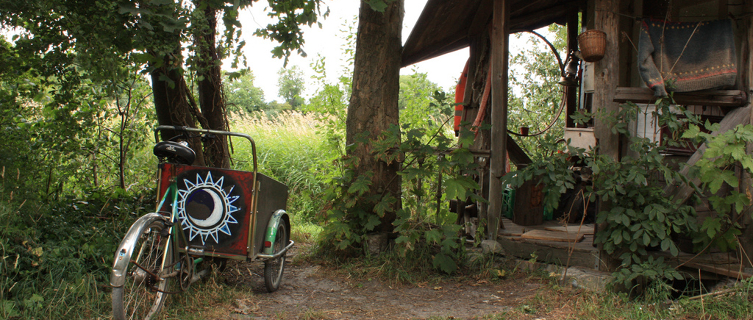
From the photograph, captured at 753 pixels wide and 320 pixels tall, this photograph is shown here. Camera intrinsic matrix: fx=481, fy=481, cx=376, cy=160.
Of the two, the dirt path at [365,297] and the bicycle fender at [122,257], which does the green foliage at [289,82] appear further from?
the bicycle fender at [122,257]

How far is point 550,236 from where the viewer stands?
4.93 metres

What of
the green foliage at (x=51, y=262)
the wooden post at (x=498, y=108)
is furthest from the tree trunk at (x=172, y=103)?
the wooden post at (x=498, y=108)

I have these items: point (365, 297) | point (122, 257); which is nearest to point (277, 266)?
point (365, 297)

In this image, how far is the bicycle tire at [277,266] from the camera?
4074 millimetres

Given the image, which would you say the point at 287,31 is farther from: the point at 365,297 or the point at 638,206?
the point at 638,206

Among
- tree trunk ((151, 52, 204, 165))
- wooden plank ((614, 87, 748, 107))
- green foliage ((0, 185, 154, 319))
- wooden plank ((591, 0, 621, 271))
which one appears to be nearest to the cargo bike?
green foliage ((0, 185, 154, 319))

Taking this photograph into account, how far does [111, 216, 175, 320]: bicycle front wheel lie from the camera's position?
9.49ft

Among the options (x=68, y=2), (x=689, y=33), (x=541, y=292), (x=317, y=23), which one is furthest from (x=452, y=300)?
(x=68, y=2)

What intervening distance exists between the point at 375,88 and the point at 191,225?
238cm

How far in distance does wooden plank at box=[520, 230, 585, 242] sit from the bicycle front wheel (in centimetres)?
338

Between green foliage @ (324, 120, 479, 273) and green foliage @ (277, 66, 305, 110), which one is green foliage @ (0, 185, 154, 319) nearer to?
green foliage @ (324, 120, 479, 273)

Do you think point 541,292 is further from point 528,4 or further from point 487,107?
point 528,4

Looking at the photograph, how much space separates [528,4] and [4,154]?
19.2 ft

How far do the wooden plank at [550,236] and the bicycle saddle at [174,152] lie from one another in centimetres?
332
